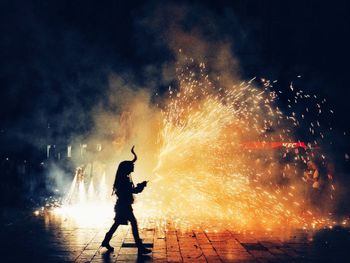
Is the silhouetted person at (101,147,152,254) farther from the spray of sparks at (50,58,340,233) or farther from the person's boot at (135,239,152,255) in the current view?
the spray of sparks at (50,58,340,233)

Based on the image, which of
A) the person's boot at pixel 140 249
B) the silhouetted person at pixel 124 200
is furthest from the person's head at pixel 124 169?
the person's boot at pixel 140 249

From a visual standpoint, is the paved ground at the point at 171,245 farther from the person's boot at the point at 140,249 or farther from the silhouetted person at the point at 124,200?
the silhouetted person at the point at 124,200

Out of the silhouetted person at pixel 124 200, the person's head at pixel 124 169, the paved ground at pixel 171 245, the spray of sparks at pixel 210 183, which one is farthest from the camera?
the spray of sparks at pixel 210 183

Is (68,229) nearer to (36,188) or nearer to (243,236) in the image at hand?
(243,236)

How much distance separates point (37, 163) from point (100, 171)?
312cm

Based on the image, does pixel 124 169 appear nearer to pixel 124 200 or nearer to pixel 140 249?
pixel 124 200

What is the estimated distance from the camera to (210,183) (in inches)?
563

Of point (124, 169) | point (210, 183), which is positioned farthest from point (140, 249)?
point (210, 183)

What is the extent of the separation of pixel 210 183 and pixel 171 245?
680cm

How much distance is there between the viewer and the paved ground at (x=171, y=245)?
6.79m

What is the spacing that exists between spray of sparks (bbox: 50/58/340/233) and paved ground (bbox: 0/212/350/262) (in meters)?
1.38

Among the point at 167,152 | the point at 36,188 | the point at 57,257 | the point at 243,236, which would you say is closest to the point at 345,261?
the point at 243,236

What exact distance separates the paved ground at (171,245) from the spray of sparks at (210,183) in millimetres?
1380

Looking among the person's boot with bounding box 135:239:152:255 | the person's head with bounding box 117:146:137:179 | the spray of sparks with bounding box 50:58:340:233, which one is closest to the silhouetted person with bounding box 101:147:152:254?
the person's head with bounding box 117:146:137:179
